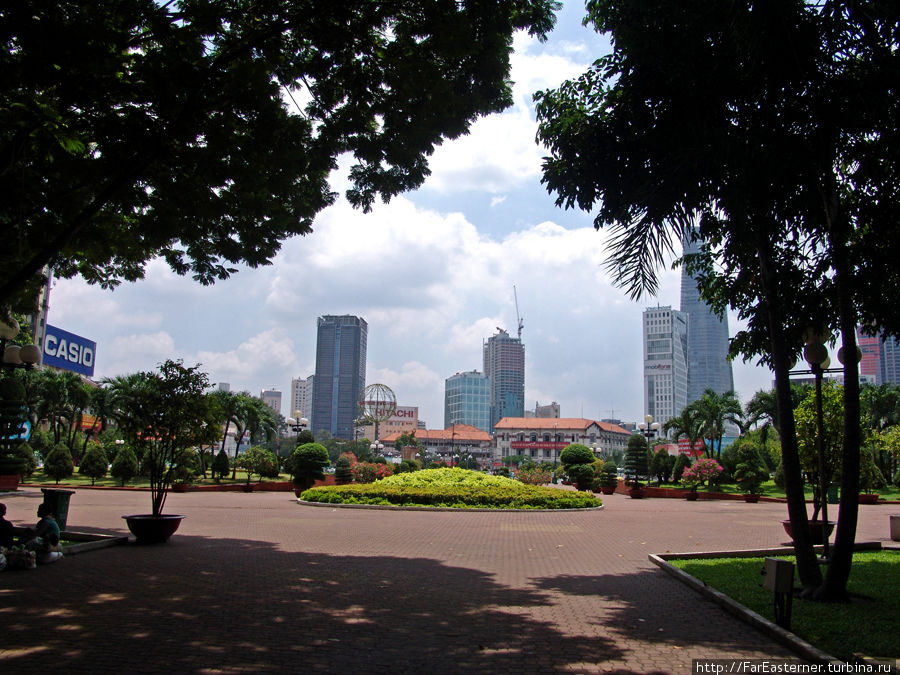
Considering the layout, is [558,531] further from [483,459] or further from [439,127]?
[483,459]

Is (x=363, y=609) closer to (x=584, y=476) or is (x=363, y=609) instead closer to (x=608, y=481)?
(x=608, y=481)

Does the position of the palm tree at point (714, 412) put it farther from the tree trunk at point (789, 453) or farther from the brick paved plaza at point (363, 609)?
the tree trunk at point (789, 453)

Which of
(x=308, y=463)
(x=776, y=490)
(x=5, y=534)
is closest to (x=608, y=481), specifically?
(x=776, y=490)

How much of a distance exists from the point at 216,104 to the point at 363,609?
21.0 ft

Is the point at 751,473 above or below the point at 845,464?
below

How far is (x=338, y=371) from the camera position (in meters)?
189

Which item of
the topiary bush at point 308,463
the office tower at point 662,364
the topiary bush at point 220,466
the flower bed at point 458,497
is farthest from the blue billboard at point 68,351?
the office tower at point 662,364

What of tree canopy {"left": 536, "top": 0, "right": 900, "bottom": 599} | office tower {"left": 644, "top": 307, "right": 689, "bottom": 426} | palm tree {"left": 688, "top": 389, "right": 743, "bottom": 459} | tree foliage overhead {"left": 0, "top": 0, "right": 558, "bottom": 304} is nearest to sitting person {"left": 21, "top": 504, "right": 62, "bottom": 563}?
tree foliage overhead {"left": 0, "top": 0, "right": 558, "bottom": 304}

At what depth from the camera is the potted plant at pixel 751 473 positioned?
32.8 m

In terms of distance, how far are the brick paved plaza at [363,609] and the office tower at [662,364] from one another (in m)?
184

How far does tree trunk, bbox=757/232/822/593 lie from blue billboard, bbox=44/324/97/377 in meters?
56.5

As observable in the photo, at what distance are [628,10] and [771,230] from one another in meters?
3.53

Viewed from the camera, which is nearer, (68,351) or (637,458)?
(637,458)

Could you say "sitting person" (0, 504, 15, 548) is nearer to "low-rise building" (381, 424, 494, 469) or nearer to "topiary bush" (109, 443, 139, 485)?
"topiary bush" (109, 443, 139, 485)
